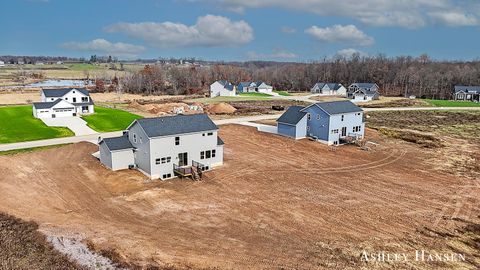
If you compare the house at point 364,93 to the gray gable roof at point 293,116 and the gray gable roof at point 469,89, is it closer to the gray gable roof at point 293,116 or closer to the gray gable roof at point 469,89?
the gray gable roof at point 469,89

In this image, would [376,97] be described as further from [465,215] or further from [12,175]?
[12,175]

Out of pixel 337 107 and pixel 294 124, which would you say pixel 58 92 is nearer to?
pixel 294 124

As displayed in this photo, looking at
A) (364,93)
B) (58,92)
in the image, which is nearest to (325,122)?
(58,92)

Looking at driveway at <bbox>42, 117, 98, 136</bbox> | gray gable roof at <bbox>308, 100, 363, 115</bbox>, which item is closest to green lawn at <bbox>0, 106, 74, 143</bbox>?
driveway at <bbox>42, 117, 98, 136</bbox>

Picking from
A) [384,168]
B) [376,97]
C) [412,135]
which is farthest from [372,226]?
[376,97]

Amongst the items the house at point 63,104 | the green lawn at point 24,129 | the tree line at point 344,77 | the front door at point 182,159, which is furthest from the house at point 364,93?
the front door at point 182,159
